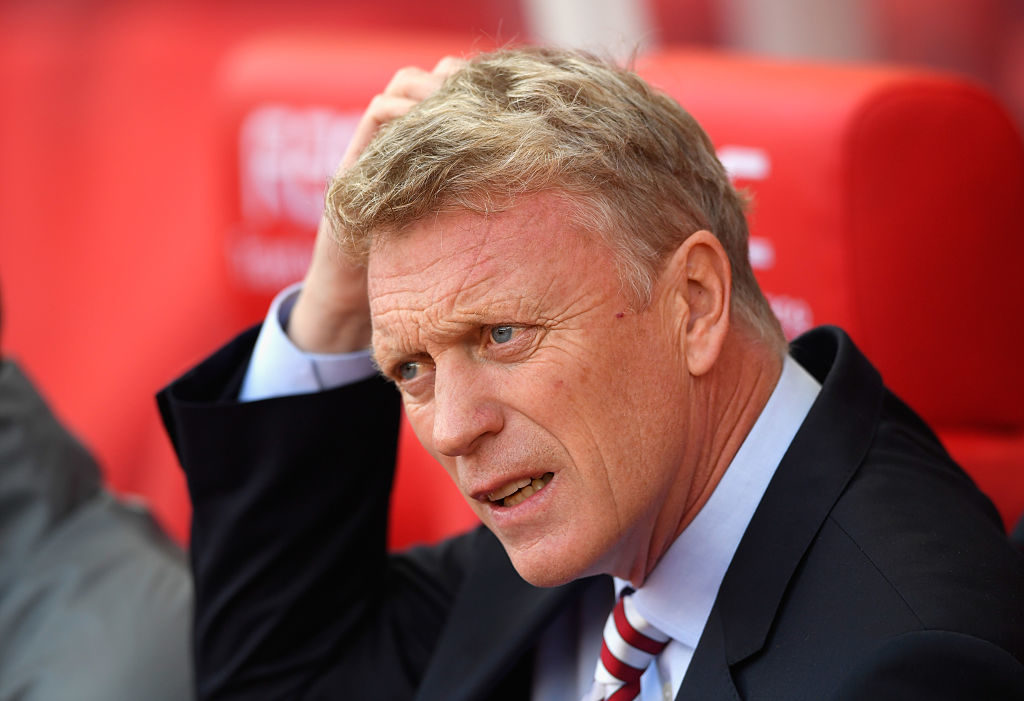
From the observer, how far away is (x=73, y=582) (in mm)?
2002

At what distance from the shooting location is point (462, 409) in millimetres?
1156

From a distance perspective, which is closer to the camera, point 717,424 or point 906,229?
point 717,424

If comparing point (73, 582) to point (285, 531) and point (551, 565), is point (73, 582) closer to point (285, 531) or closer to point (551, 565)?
point (285, 531)

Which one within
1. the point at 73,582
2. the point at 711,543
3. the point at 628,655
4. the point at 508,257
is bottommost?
the point at 73,582

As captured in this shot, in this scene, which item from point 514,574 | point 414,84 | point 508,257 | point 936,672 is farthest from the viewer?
point 514,574

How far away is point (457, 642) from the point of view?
1.52 m

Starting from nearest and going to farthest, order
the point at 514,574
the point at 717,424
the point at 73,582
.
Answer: the point at 717,424
the point at 514,574
the point at 73,582

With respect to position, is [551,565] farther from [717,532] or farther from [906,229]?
[906,229]

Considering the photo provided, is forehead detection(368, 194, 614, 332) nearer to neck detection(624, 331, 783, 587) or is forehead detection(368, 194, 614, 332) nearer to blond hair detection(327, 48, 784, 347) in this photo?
blond hair detection(327, 48, 784, 347)

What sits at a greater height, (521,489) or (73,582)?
(521,489)

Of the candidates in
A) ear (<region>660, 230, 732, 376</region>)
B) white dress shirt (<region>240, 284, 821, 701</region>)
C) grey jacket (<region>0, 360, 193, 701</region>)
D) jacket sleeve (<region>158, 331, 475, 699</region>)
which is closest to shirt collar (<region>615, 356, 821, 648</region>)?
white dress shirt (<region>240, 284, 821, 701</region>)

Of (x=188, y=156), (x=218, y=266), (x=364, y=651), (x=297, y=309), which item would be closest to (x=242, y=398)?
(x=297, y=309)

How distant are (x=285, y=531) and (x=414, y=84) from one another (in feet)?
1.95

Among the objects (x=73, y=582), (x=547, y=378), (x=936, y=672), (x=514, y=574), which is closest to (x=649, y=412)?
(x=547, y=378)
